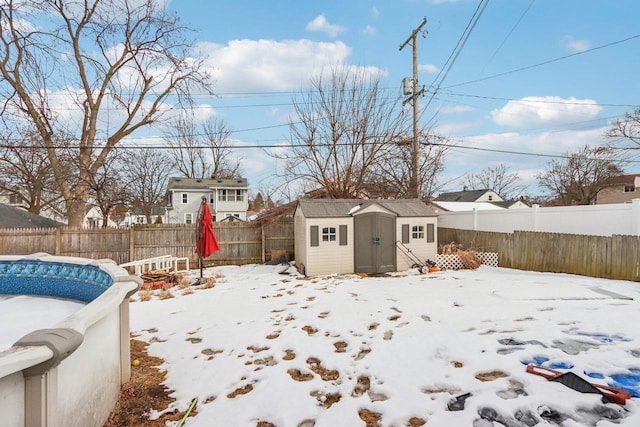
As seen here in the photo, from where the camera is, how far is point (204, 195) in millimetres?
27875

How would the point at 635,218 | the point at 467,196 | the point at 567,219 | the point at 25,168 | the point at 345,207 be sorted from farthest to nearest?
the point at 467,196, the point at 25,168, the point at 345,207, the point at 567,219, the point at 635,218

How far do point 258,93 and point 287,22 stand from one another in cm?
374

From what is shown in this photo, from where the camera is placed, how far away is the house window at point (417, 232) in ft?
33.3

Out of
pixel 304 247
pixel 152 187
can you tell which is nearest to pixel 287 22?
pixel 304 247

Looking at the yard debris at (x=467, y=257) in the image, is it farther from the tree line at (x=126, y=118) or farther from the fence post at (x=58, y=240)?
the fence post at (x=58, y=240)

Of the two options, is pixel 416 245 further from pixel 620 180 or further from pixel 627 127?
pixel 620 180

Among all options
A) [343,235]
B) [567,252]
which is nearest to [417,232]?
[343,235]

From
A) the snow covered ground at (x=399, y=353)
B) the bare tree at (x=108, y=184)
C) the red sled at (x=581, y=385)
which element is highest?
the bare tree at (x=108, y=184)

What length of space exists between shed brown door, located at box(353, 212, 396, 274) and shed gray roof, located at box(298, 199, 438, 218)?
14.6 inches

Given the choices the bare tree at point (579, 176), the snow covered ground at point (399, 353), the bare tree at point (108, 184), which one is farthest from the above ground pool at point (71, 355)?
the bare tree at point (579, 176)

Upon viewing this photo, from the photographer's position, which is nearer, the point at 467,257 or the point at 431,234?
the point at 467,257

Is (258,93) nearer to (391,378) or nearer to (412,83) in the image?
(412,83)

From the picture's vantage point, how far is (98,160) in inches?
542

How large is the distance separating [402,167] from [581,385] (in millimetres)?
12351
